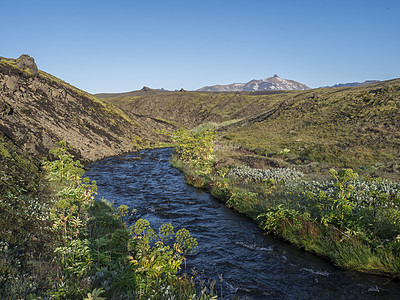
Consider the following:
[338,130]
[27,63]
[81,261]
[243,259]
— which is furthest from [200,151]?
[27,63]

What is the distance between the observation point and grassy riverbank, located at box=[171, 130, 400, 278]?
22.2ft

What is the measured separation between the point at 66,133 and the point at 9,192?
789 inches

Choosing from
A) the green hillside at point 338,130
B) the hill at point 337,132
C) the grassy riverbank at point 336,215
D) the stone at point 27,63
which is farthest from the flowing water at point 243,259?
the stone at point 27,63

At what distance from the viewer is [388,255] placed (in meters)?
6.52

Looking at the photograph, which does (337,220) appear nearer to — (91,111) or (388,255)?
(388,255)

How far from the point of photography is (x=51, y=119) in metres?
26.4

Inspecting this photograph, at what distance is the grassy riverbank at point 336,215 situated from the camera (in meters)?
6.78

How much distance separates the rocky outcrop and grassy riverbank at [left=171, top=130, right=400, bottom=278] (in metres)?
16.8

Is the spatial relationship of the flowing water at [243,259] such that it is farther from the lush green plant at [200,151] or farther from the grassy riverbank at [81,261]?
the lush green plant at [200,151]

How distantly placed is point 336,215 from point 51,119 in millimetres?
28717

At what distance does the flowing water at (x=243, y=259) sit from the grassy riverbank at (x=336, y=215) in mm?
399

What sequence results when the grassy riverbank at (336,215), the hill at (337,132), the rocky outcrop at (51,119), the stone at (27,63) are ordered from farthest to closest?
the stone at (27,63) → the hill at (337,132) → the rocky outcrop at (51,119) → the grassy riverbank at (336,215)

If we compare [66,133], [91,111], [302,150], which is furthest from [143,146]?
[302,150]

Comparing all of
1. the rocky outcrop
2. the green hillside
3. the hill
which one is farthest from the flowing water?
the green hillside
